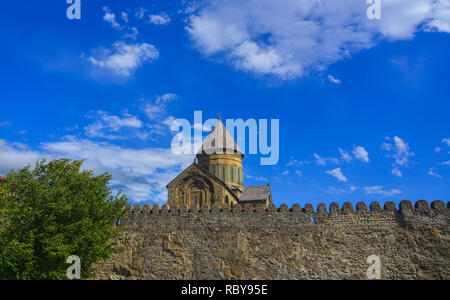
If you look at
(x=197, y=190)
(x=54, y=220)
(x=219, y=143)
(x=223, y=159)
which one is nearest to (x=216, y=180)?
(x=197, y=190)

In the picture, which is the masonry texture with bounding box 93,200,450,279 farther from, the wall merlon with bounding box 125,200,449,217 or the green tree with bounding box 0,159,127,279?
the green tree with bounding box 0,159,127,279

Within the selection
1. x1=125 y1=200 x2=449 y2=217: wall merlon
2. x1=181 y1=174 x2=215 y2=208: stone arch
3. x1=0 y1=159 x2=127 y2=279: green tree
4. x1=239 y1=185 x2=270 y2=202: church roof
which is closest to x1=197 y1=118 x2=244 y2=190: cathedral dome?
x1=239 y1=185 x2=270 y2=202: church roof

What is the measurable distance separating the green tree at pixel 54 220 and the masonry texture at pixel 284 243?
6.04 feet

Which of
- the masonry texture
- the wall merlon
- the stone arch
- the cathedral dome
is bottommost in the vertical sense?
the masonry texture

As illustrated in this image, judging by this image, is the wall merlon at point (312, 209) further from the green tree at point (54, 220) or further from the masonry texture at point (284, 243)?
the green tree at point (54, 220)

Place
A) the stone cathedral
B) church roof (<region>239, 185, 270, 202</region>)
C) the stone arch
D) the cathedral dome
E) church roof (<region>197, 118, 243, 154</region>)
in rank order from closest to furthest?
the stone arch < the stone cathedral < church roof (<region>239, 185, 270, 202</region>) < the cathedral dome < church roof (<region>197, 118, 243, 154</region>)

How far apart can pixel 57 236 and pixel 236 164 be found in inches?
771

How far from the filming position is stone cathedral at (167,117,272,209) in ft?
92.4

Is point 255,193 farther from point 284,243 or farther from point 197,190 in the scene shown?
point 284,243

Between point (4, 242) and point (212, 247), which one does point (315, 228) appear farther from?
point (4, 242)

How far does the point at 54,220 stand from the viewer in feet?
52.9

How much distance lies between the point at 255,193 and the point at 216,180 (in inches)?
195
